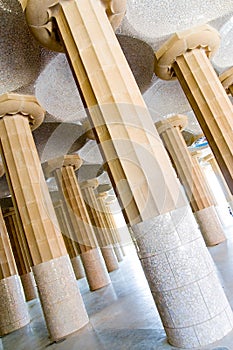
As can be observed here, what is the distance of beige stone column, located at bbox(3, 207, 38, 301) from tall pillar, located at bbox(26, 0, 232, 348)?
12.3m

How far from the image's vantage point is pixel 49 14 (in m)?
3.87

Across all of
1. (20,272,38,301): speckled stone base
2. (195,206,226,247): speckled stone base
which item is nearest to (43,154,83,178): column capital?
(195,206,226,247): speckled stone base

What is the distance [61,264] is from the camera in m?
5.48

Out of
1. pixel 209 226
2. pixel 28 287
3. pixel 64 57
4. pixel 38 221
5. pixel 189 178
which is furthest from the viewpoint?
pixel 28 287

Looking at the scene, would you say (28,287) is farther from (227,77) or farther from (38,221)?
(227,77)

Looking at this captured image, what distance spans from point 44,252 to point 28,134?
8.41 ft

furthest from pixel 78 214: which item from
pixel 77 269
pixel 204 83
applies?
pixel 77 269

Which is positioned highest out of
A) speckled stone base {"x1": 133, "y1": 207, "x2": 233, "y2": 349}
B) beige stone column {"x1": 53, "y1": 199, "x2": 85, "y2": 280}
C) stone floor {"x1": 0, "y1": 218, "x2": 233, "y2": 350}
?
beige stone column {"x1": 53, "y1": 199, "x2": 85, "y2": 280}

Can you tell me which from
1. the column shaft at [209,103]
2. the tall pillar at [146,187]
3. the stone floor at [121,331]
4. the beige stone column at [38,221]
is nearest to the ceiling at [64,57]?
the beige stone column at [38,221]

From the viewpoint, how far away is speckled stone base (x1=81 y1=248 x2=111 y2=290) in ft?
32.3

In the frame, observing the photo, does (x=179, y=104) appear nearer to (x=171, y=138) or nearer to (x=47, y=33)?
(x=171, y=138)

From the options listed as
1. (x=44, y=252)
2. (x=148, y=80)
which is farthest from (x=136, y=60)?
(x=44, y=252)

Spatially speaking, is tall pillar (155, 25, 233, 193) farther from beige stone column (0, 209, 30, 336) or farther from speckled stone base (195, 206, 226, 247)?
beige stone column (0, 209, 30, 336)

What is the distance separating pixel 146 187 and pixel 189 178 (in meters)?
8.21
